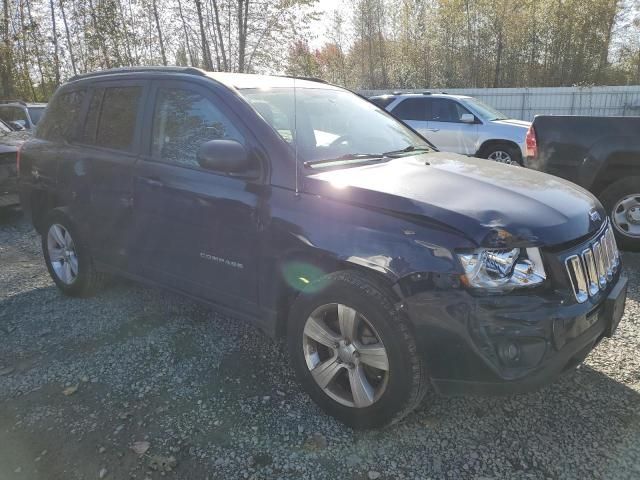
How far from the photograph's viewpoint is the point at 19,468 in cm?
236

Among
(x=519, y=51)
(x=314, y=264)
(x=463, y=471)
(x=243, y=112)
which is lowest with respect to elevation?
(x=463, y=471)

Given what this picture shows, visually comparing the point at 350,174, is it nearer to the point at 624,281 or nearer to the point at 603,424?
the point at 624,281

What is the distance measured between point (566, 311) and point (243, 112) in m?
2.02

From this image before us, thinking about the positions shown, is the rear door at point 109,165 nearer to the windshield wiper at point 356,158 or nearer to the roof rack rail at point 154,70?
the roof rack rail at point 154,70

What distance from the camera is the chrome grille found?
228 centimetres

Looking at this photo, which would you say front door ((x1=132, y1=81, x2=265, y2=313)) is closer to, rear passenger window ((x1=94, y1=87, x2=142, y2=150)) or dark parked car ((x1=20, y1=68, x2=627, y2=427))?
dark parked car ((x1=20, y1=68, x2=627, y2=427))

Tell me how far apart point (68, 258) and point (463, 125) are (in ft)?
27.6

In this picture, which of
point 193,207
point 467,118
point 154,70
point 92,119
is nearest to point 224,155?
point 193,207

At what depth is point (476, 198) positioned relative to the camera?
245 centimetres

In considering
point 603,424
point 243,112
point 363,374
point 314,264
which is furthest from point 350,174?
point 603,424

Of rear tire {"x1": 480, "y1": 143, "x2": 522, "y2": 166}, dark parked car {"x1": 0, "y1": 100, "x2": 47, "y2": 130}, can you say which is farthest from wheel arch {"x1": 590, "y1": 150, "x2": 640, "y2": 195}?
dark parked car {"x1": 0, "y1": 100, "x2": 47, "y2": 130}

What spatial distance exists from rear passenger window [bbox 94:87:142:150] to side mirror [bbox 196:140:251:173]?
1.14m

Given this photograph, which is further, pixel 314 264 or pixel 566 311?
pixel 314 264

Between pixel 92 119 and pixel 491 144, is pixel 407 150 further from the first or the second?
pixel 491 144
